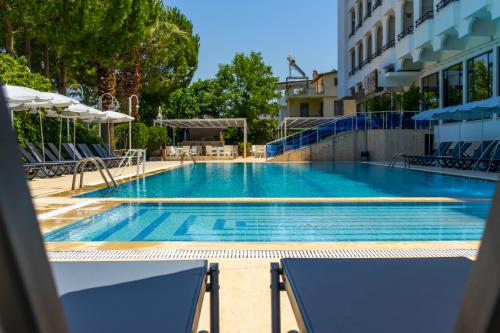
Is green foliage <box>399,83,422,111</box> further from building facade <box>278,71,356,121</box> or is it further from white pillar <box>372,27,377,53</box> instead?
building facade <box>278,71,356,121</box>

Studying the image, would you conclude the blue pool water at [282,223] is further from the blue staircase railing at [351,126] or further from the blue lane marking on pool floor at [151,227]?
the blue staircase railing at [351,126]

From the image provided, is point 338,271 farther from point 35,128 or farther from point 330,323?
point 35,128

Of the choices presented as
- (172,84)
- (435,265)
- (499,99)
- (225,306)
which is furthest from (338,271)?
(172,84)

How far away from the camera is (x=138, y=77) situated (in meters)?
26.3

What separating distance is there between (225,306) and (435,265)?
50.5 inches

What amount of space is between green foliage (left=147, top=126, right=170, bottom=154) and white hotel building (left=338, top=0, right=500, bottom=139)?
12362 millimetres

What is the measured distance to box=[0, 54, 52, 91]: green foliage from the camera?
12.8 meters

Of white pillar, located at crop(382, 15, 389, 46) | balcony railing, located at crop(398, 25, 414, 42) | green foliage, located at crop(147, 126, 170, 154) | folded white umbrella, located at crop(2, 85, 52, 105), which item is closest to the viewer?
folded white umbrella, located at crop(2, 85, 52, 105)

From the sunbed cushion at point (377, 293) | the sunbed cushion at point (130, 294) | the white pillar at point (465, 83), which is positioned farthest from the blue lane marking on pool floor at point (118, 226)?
the white pillar at point (465, 83)

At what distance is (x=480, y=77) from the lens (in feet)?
51.4

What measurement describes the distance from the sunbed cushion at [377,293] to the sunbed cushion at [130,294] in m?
0.46

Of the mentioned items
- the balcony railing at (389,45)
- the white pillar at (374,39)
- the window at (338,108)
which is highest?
the white pillar at (374,39)

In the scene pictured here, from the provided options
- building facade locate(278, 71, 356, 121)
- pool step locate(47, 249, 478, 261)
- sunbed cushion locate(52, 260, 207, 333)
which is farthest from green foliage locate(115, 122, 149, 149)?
sunbed cushion locate(52, 260, 207, 333)

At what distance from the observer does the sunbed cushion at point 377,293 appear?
1.57 meters
